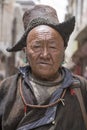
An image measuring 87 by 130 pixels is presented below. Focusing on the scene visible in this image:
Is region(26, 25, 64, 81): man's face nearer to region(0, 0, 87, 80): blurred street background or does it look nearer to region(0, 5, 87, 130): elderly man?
region(0, 5, 87, 130): elderly man

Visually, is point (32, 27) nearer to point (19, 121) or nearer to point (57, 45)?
point (57, 45)

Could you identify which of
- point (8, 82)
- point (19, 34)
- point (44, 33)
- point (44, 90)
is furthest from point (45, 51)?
point (19, 34)

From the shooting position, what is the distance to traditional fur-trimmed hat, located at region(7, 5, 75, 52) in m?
3.21

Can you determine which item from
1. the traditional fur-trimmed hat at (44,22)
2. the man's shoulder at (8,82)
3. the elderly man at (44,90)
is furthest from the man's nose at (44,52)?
the man's shoulder at (8,82)

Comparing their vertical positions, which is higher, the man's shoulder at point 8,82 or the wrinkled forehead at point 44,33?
the wrinkled forehead at point 44,33

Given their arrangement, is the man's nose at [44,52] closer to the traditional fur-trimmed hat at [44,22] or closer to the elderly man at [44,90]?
the elderly man at [44,90]

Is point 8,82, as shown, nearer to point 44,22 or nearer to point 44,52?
point 44,52

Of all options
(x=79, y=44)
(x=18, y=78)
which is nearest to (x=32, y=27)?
(x=18, y=78)

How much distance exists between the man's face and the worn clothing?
0.40ft

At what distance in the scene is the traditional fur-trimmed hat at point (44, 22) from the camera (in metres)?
3.21

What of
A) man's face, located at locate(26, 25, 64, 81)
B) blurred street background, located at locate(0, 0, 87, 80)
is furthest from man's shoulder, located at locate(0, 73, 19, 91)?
blurred street background, located at locate(0, 0, 87, 80)

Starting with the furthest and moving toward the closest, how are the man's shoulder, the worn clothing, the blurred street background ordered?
the blurred street background < the man's shoulder < the worn clothing

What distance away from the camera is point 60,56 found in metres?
3.21

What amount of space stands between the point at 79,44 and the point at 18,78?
51.8ft
